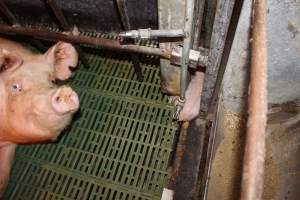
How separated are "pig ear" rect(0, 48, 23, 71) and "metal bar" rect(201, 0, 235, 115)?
137cm

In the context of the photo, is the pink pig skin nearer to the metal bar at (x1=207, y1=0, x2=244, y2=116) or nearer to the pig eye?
the metal bar at (x1=207, y1=0, x2=244, y2=116)

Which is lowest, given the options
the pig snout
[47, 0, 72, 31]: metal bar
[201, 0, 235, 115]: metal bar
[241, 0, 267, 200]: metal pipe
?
[241, 0, 267, 200]: metal pipe

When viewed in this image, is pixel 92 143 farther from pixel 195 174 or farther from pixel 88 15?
pixel 88 15

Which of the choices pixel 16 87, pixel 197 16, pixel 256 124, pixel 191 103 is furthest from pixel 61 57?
pixel 256 124

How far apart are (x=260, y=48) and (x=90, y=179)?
185cm

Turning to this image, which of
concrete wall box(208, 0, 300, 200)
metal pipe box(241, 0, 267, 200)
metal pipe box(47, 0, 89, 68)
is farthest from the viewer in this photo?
metal pipe box(47, 0, 89, 68)

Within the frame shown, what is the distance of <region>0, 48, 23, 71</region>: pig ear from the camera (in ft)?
7.52

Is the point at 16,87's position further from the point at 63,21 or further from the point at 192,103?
the point at 192,103

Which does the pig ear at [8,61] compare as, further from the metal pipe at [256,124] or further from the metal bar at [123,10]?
the metal pipe at [256,124]

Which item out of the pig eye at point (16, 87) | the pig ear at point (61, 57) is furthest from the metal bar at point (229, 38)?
the pig eye at point (16, 87)

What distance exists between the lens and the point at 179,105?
2355 mm

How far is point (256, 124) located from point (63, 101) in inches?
60.5

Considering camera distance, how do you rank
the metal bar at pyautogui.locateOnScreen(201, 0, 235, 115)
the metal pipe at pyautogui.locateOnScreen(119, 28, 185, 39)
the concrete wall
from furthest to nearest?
the concrete wall
the metal pipe at pyautogui.locateOnScreen(119, 28, 185, 39)
the metal bar at pyautogui.locateOnScreen(201, 0, 235, 115)

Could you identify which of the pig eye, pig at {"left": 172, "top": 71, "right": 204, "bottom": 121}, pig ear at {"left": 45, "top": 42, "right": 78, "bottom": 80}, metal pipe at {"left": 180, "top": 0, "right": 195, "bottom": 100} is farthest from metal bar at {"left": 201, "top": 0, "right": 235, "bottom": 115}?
the pig eye
